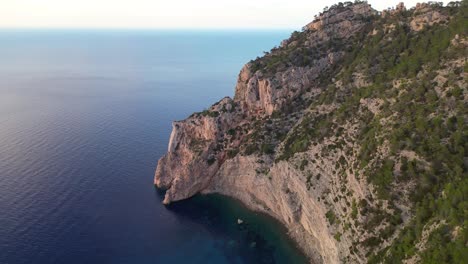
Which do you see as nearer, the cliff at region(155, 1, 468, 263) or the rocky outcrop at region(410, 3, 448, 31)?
the cliff at region(155, 1, 468, 263)

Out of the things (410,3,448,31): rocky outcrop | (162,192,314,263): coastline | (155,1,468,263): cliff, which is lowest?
(162,192,314,263): coastline

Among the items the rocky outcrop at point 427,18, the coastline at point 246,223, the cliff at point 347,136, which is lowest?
the coastline at point 246,223

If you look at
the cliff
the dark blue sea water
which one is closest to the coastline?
the dark blue sea water

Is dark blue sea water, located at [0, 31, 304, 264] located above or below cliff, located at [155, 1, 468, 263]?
below

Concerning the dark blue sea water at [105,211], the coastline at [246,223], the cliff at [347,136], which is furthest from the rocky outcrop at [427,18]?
the dark blue sea water at [105,211]

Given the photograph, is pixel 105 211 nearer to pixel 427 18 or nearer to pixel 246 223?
pixel 246 223

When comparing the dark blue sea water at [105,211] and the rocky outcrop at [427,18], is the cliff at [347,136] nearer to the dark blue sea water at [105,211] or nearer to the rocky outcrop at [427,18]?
the rocky outcrop at [427,18]

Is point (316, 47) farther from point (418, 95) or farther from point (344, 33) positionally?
point (418, 95)

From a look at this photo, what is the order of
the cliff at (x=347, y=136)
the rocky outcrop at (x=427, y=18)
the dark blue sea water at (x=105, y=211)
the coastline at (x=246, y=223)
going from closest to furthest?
the cliff at (x=347, y=136)
the dark blue sea water at (x=105, y=211)
the coastline at (x=246, y=223)
the rocky outcrop at (x=427, y=18)

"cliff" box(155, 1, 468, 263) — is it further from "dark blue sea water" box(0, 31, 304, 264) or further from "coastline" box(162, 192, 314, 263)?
"dark blue sea water" box(0, 31, 304, 264)
